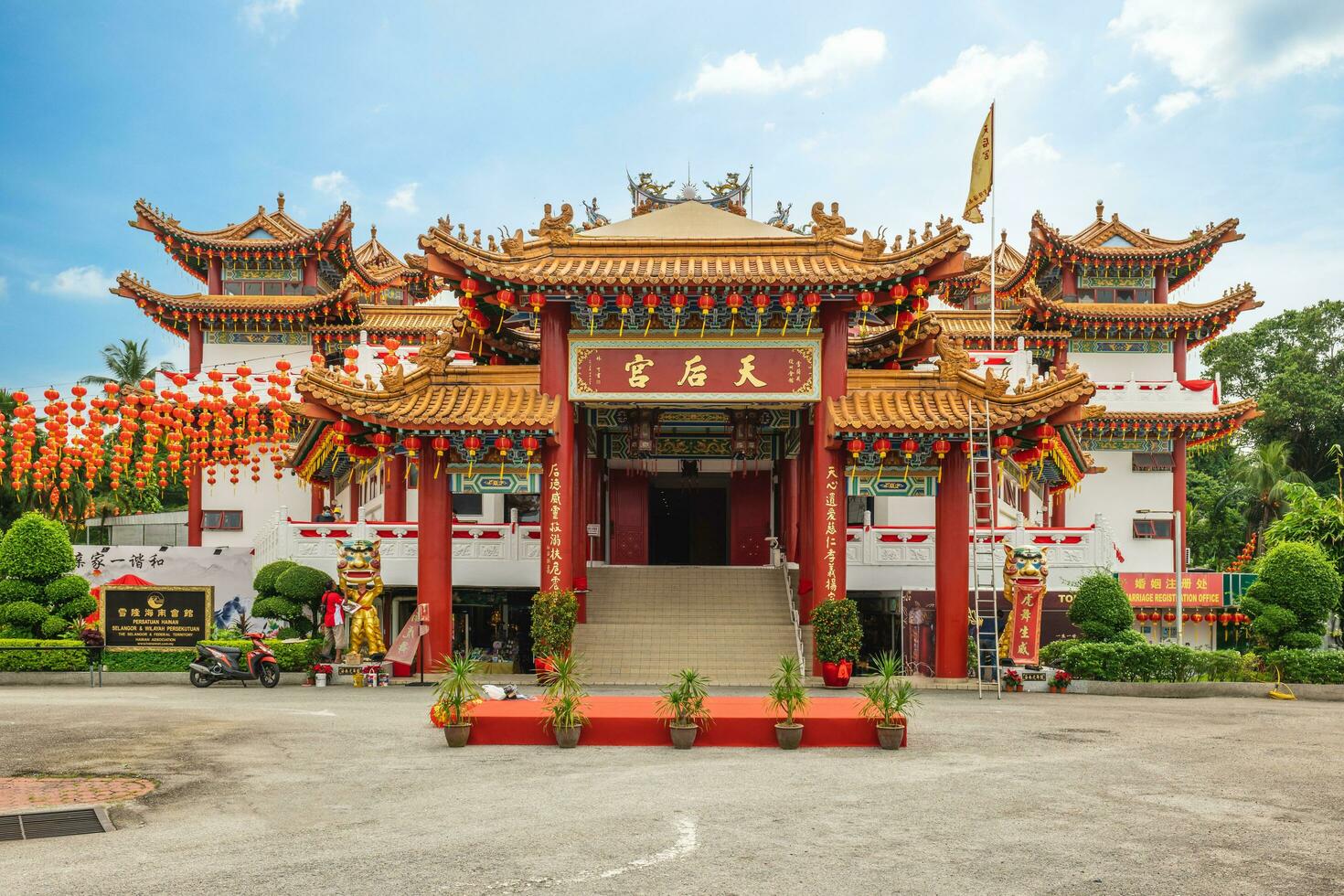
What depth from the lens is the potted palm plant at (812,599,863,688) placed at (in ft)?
69.6

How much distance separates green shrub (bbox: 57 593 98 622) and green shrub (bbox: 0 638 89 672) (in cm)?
201

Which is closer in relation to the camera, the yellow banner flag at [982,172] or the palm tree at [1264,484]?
the yellow banner flag at [982,172]

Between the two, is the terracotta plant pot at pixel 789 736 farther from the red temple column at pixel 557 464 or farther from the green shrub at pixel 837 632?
the red temple column at pixel 557 464

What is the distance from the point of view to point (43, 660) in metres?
23.0

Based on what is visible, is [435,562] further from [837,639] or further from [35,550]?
[35,550]

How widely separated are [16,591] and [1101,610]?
76.6 ft

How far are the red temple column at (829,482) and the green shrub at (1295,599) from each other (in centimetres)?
894

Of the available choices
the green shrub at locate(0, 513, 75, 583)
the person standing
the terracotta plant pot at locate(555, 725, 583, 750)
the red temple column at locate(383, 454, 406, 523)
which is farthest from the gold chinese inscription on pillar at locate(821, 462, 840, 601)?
the green shrub at locate(0, 513, 75, 583)

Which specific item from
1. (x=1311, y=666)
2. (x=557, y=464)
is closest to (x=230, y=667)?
(x=557, y=464)

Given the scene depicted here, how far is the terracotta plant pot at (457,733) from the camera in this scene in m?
13.8

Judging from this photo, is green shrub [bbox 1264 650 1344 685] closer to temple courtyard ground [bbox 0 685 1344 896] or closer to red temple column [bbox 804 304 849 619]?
temple courtyard ground [bbox 0 685 1344 896]

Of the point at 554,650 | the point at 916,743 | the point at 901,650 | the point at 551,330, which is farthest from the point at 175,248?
the point at 916,743

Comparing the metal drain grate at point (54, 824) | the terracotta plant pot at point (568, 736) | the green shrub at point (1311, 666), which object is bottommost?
the green shrub at point (1311, 666)

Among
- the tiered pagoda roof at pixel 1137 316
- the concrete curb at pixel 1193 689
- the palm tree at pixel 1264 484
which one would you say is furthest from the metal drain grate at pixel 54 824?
the palm tree at pixel 1264 484
